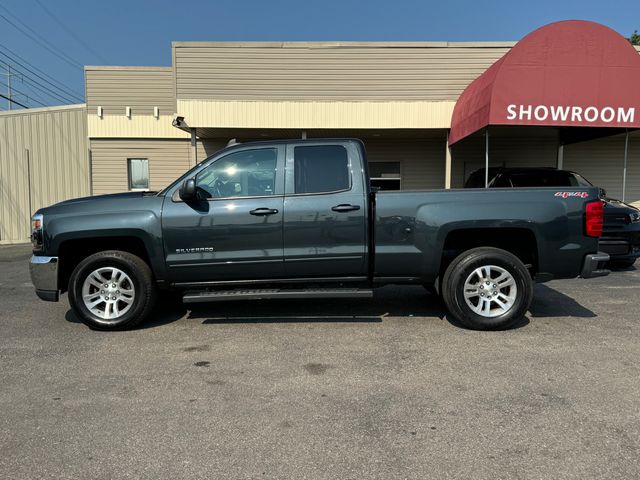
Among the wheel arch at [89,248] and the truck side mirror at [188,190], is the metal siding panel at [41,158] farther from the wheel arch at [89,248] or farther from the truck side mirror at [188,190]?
the truck side mirror at [188,190]

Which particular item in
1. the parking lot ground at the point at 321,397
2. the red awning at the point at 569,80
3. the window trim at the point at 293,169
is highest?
the red awning at the point at 569,80

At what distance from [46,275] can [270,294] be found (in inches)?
93.6

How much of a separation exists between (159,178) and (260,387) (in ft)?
46.6

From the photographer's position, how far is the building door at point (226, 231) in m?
5.00

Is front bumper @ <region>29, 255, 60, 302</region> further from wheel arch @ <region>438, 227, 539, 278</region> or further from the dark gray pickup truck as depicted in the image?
wheel arch @ <region>438, 227, 539, 278</region>

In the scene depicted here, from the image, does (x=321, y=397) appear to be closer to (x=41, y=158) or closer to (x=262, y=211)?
(x=262, y=211)

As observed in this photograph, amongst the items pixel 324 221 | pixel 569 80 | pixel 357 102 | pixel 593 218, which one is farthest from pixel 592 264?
pixel 357 102

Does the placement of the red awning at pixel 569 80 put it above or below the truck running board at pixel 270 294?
above

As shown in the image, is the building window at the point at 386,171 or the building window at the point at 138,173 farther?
the building window at the point at 138,173

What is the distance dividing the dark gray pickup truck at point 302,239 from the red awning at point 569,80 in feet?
17.7

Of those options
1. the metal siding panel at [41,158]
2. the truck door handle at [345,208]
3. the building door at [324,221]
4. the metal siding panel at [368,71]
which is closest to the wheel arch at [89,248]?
the building door at [324,221]

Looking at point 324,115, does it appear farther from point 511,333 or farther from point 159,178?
point 511,333

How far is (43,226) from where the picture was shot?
5.07m

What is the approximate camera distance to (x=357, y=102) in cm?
1348
